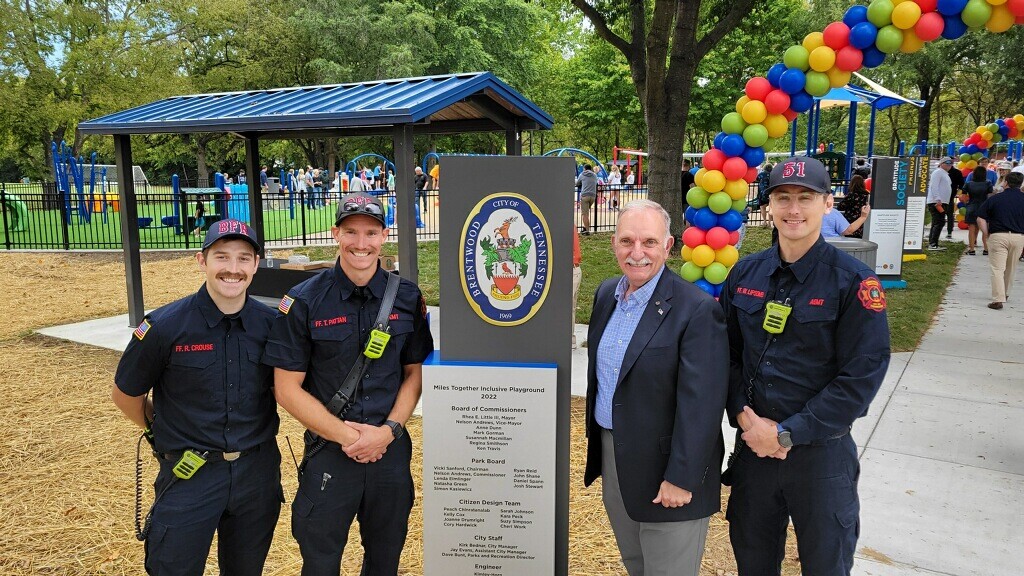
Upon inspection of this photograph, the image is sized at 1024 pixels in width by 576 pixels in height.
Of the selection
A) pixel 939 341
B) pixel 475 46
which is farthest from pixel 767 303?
pixel 475 46

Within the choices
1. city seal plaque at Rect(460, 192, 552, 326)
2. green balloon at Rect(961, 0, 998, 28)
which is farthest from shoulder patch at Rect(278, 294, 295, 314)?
green balloon at Rect(961, 0, 998, 28)

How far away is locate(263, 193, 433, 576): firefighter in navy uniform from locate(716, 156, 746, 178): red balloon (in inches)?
224

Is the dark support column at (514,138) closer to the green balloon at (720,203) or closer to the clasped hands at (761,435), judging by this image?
the green balloon at (720,203)

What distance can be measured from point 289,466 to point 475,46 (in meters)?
31.0

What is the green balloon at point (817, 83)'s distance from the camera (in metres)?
7.42

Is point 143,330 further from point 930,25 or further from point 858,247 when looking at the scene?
point 858,247

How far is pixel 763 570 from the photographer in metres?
2.69

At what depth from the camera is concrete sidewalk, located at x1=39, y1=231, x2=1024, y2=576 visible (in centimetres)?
383

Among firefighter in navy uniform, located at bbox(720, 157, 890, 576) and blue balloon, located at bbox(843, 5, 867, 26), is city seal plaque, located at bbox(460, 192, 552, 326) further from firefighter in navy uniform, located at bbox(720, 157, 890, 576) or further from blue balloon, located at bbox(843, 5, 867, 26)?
blue balloon, located at bbox(843, 5, 867, 26)

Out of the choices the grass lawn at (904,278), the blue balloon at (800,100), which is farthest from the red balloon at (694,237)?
the blue balloon at (800,100)

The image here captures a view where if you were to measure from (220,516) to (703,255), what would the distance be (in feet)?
19.6

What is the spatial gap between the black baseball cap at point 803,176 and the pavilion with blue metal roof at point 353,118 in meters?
3.83

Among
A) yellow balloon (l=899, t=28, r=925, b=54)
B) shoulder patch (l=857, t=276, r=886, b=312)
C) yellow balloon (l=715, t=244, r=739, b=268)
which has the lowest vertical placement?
yellow balloon (l=715, t=244, r=739, b=268)

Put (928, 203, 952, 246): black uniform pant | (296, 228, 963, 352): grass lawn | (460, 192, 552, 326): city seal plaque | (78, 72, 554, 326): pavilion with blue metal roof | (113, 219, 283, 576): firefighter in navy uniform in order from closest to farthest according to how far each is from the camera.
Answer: (113, 219, 283, 576): firefighter in navy uniform
(460, 192, 552, 326): city seal plaque
(78, 72, 554, 326): pavilion with blue metal roof
(296, 228, 963, 352): grass lawn
(928, 203, 952, 246): black uniform pant
